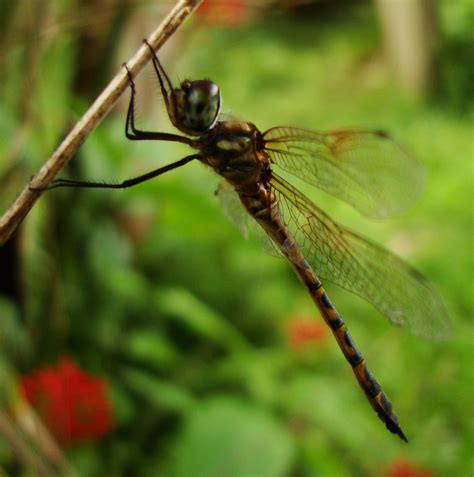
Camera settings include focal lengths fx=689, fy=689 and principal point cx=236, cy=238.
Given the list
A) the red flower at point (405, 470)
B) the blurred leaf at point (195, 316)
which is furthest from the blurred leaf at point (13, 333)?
the red flower at point (405, 470)

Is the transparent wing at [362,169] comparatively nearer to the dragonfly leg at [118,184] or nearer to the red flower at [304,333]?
the dragonfly leg at [118,184]

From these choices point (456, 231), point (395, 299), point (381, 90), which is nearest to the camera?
point (395, 299)

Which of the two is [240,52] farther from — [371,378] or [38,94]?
[371,378]

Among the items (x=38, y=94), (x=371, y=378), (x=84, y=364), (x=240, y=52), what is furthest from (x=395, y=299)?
(x=240, y=52)

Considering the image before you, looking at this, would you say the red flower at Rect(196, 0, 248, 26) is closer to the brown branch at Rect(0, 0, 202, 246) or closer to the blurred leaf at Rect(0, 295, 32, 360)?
the blurred leaf at Rect(0, 295, 32, 360)

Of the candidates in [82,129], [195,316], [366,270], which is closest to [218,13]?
[195,316]

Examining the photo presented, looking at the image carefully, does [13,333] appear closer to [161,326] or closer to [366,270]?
[161,326]
